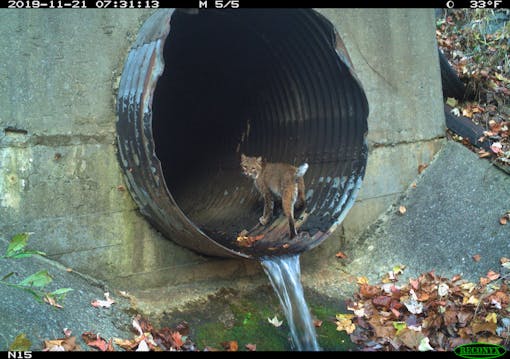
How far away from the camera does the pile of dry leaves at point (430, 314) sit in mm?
4867

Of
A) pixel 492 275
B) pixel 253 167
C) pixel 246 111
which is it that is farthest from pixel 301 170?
pixel 492 275

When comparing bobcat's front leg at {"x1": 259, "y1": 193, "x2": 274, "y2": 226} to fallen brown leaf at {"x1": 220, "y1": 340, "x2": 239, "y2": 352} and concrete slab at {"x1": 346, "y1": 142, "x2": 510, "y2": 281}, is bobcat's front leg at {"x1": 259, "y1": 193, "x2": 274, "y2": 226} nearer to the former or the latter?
concrete slab at {"x1": 346, "y1": 142, "x2": 510, "y2": 281}

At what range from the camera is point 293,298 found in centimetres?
512

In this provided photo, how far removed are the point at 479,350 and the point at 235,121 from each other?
4.30 meters

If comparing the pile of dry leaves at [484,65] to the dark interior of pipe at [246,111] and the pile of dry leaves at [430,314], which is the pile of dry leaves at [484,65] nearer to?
the pile of dry leaves at [430,314]

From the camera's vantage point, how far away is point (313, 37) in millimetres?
5820

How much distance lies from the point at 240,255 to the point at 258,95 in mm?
2831

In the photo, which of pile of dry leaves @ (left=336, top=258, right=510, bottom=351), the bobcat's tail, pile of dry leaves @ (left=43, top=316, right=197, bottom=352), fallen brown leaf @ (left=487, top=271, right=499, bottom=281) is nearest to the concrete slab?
fallen brown leaf @ (left=487, top=271, right=499, bottom=281)

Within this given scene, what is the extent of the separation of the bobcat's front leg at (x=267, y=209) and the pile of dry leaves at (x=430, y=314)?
4.25 ft

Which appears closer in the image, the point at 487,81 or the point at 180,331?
the point at 180,331

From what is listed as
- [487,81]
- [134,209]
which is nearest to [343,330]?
[134,209]

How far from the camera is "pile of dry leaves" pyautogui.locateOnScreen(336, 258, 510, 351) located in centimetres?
487

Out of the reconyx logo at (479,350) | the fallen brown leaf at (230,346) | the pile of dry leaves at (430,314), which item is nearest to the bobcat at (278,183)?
the pile of dry leaves at (430,314)

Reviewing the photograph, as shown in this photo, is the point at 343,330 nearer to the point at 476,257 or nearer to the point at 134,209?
the point at 476,257
